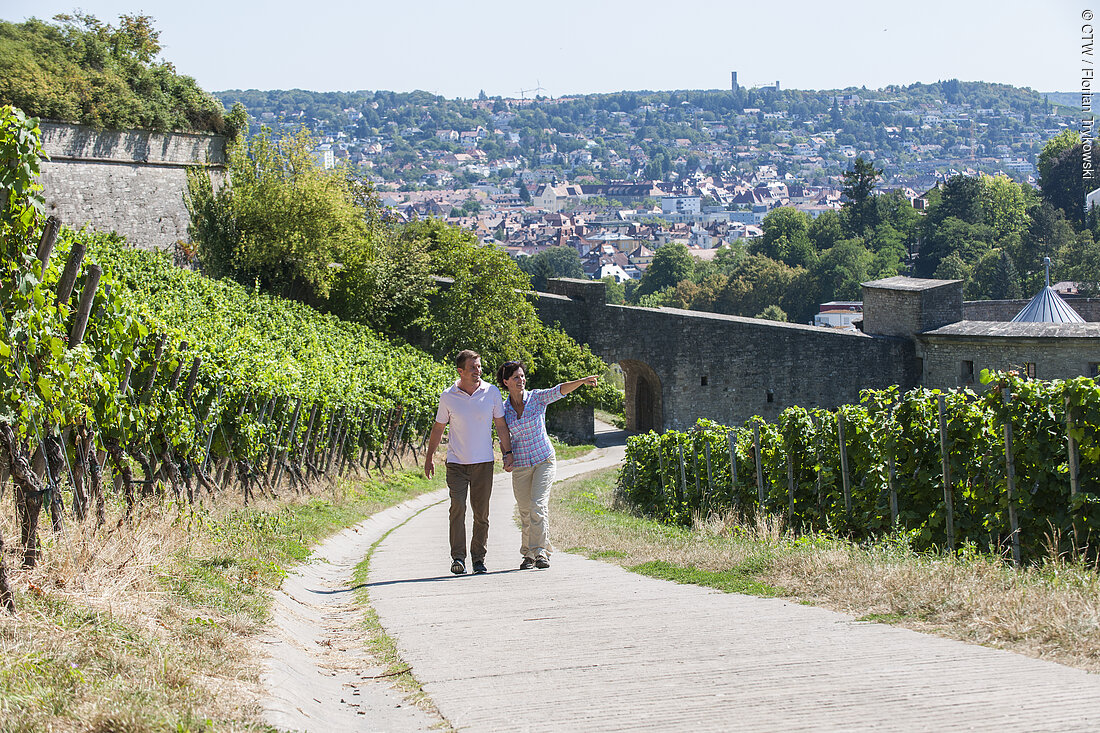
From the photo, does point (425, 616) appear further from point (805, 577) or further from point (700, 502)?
point (700, 502)

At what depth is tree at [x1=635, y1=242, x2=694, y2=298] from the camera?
130 meters

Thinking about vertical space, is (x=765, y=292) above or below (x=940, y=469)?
above

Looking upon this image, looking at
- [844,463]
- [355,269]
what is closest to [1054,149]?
[355,269]

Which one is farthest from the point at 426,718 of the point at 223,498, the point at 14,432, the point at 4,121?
the point at 223,498

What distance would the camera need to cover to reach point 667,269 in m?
132

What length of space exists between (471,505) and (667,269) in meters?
125

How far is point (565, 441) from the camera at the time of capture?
3522 cm

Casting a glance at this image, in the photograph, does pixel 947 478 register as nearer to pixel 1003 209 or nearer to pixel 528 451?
pixel 528 451

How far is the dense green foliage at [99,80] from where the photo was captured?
2961 cm

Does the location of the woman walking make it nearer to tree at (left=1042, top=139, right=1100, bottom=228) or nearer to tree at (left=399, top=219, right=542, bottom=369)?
tree at (left=399, top=219, right=542, bottom=369)

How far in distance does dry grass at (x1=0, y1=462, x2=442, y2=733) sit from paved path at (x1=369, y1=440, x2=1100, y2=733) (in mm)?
834

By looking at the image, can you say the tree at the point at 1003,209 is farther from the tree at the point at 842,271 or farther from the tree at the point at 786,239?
the tree at the point at 786,239

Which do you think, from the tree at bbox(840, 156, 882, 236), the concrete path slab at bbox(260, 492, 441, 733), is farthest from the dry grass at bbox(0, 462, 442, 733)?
the tree at bbox(840, 156, 882, 236)

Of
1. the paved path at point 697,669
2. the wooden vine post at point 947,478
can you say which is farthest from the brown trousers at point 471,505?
the wooden vine post at point 947,478
